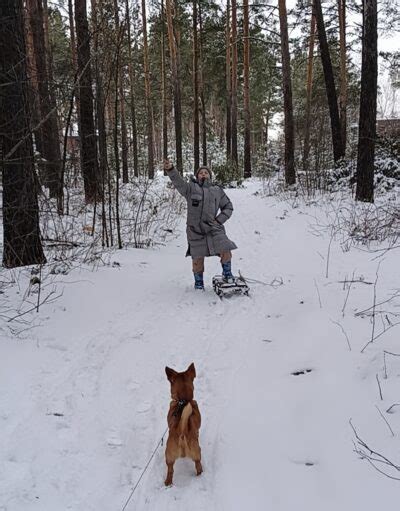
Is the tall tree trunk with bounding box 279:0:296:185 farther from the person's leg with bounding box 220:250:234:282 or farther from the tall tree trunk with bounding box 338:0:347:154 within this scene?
the person's leg with bounding box 220:250:234:282

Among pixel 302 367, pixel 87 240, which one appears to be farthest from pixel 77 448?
pixel 87 240

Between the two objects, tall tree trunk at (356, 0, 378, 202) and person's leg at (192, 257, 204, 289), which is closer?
person's leg at (192, 257, 204, 289)

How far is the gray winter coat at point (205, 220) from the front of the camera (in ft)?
18.9

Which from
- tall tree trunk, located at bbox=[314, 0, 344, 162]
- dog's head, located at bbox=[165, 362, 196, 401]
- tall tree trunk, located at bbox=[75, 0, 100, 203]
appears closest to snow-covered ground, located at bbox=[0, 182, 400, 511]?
dog's head, located at bbox=[165, 362, 196, 401]

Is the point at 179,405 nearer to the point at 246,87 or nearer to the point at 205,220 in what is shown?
the point at 205,220

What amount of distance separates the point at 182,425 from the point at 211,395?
3.70 feet

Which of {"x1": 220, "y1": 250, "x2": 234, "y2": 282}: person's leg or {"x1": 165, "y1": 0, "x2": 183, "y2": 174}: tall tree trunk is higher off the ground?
{"x1": 165, "y1": 0, "x2": 183, "y2": 174}: tall tree trunk

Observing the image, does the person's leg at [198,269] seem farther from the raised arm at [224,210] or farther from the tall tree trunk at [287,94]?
the tall tree trunk at [287,94]

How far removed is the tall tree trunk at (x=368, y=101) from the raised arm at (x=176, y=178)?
6.21m

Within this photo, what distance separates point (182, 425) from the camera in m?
2.28

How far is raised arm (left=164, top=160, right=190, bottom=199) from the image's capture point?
5.27 meters

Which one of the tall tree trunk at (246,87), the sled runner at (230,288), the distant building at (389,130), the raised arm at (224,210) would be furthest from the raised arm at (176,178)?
the tall tree trunk at (246,87)

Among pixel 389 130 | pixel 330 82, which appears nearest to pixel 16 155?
pixel 330 82

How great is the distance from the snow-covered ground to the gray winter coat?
26.0 inches
